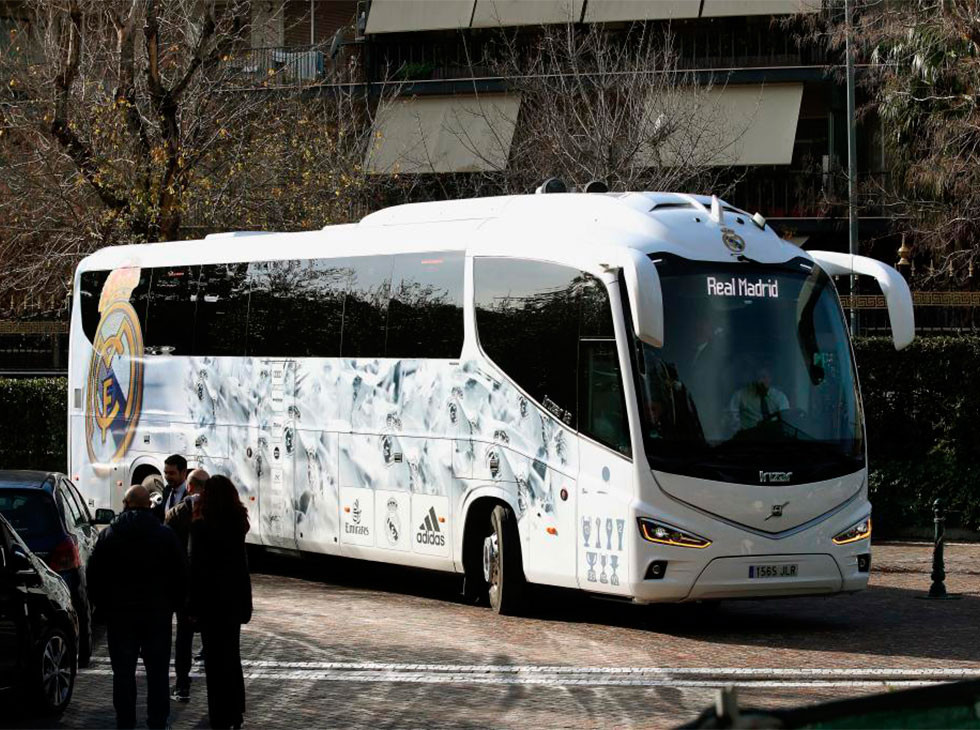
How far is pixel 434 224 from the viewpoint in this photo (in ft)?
55.7

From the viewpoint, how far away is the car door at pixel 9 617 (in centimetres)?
994

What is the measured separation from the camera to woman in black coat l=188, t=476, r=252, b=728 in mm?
9852

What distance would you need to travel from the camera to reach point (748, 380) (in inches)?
565

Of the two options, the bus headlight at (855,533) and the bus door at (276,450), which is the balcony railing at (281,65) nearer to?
the bus door at (276,450)

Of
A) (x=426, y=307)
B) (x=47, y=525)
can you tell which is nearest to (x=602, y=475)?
(x=426, y=307)

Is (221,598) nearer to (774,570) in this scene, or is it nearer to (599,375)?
(599,375)

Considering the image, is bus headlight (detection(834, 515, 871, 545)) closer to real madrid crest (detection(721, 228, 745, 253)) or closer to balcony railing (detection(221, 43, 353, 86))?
real madrid crest (detection(721, 228, 745, 253))

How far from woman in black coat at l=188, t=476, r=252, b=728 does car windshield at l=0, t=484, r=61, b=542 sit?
10.0ft

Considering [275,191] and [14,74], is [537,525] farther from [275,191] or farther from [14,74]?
[14,74]

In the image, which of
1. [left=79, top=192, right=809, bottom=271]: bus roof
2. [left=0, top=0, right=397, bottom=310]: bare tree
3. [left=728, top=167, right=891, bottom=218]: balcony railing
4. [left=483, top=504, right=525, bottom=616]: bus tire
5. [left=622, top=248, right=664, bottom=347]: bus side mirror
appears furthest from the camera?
[left=728, top=167, right=891, bottom=218]: balcony railing

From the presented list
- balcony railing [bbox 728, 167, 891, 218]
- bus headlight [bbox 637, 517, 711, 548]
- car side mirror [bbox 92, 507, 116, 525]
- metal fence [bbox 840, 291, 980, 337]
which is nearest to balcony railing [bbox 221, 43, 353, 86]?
A: balcony railing [bbox 728, 167, 891, 218]

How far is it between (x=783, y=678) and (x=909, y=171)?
2119 centimetres

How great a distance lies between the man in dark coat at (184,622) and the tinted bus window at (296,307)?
5579 millimetres

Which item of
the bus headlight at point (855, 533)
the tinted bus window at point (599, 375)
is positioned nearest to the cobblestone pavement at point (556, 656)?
the bus headlight at point (855, 533)
